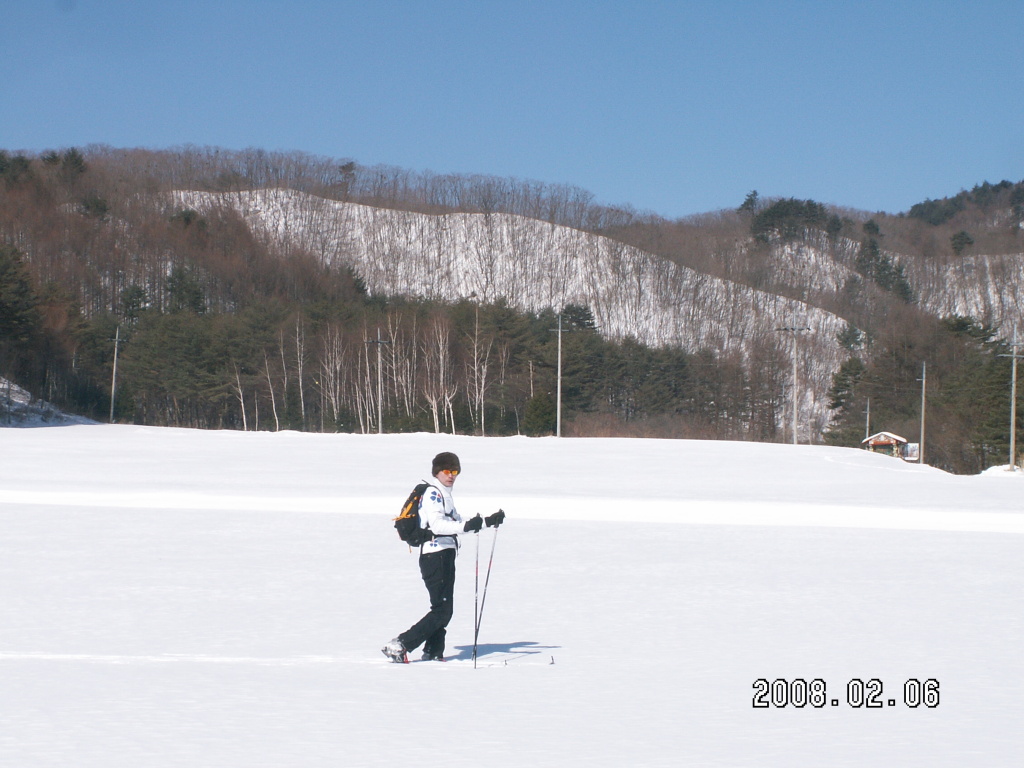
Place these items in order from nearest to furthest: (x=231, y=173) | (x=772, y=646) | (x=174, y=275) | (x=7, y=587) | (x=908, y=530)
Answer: (x=772, y=646)
(x=7, y=587)
(x=908, y=530)
(x=174, y=275)
(x=231, y=173)

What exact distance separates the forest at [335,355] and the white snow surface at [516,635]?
46.2m

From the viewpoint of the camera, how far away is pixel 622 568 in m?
12.3

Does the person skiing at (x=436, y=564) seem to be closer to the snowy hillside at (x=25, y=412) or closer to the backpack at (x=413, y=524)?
the backpack at (x=413, y=524)

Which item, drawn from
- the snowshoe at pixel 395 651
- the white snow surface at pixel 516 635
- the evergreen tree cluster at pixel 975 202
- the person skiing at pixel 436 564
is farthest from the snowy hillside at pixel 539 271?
the snowshoe at pixel 395 651

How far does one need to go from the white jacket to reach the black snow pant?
0.05 metres

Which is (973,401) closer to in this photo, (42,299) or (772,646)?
(42,299)

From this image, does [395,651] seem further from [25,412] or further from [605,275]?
[605,275]

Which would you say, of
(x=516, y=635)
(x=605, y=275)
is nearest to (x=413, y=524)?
(x=516, y=635)

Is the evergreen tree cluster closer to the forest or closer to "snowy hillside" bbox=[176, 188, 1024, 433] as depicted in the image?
"snowy hillside" bbox=[176, 188, 1024, 433]

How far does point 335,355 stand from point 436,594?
75.7m

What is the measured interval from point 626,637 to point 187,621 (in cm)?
356

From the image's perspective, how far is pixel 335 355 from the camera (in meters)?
81.8

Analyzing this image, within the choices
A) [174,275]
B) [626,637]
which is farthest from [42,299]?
[626,637]

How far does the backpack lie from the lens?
7.09 meters
